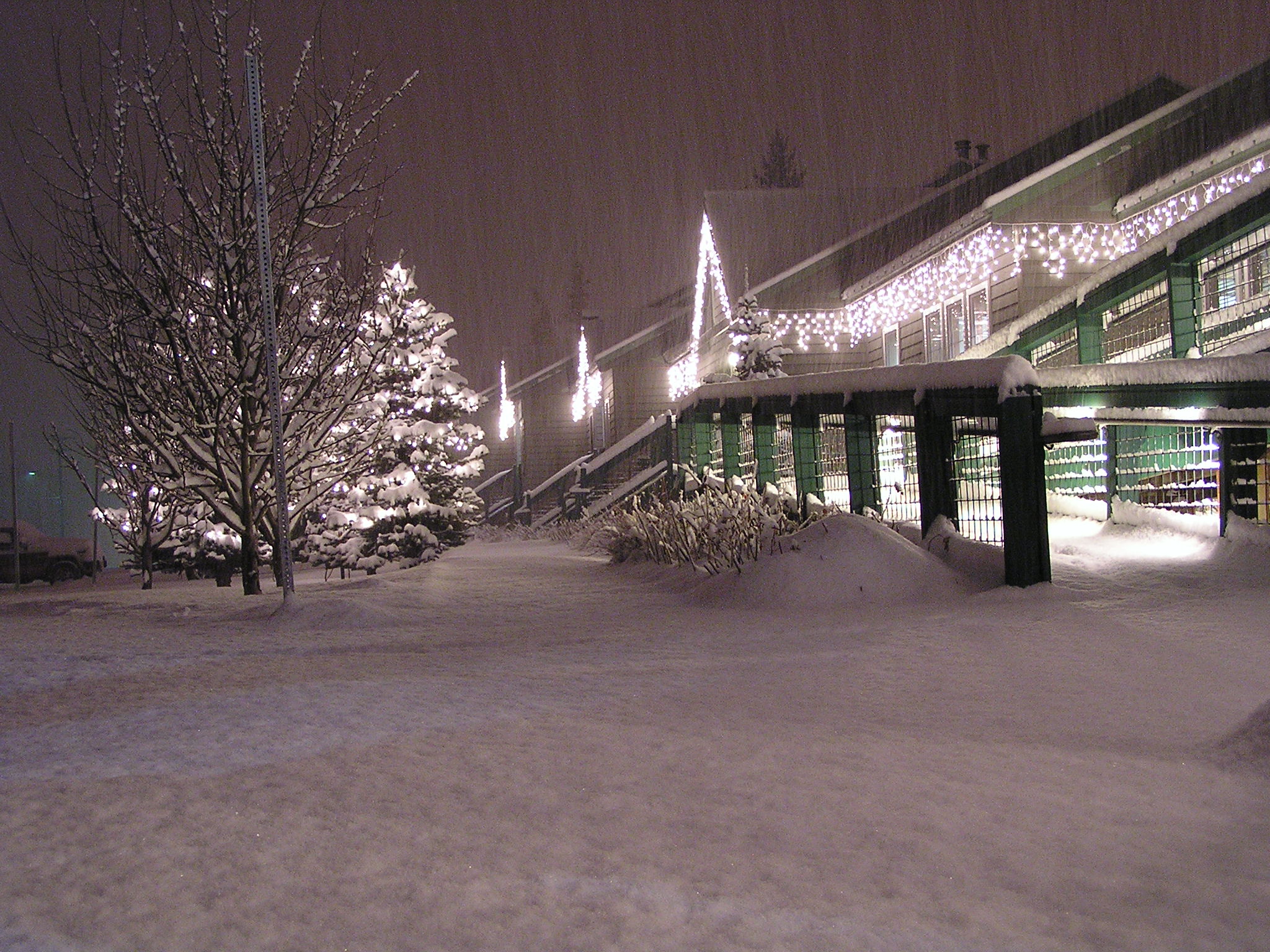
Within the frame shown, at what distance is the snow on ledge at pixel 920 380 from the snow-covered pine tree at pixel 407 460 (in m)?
5.72

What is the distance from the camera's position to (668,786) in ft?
10.7

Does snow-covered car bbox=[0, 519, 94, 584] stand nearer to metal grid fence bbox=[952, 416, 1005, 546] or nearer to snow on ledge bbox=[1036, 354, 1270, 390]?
metal grid fence bbox=[952, 416, 1005, 546]

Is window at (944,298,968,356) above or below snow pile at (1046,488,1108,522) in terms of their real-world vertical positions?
above

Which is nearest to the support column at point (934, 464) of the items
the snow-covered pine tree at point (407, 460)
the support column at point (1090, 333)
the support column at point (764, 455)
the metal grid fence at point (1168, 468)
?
A: the metal grid fence at point (1168, 468)

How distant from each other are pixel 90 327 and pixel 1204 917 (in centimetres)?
1072

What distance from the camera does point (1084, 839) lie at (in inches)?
107

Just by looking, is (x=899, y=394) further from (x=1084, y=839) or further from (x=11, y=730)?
(x=11, y=730)

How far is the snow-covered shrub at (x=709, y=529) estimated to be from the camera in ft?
29.6

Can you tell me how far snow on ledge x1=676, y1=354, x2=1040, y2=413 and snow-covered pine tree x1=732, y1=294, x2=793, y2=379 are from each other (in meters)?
9.66

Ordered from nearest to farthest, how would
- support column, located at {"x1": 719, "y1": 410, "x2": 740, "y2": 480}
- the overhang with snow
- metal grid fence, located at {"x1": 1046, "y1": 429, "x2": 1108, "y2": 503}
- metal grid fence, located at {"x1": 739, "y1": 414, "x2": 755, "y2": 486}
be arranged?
the overhang with snow
metal grid fence, located at {"x1": 1046, "y1": 429, "x2": 1108, "y2": 503}
support column, located at {"x1": 719, "y1": 410, "x2": 740, "y2": 480}
metal grid fence, located at {"x1": 739, "y1": 414, "x2": 755, "y2": 486}

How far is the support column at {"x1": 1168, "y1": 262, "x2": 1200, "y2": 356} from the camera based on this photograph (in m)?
9.30

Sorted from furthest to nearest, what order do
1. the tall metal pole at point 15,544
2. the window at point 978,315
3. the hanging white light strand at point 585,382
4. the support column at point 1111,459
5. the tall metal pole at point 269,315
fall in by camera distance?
the hanging white light strand at point 585,382
the tall metal pole at point 15,544
the window at point 978,315
the support column at point 1111,459
the tall metal pole at point 269,315

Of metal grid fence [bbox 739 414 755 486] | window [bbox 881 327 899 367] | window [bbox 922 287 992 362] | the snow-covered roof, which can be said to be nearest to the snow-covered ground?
the snow-covered roof

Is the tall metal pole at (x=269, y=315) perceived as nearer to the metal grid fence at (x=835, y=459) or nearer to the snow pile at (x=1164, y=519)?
the metal grid fence at (x=835, y=459)
